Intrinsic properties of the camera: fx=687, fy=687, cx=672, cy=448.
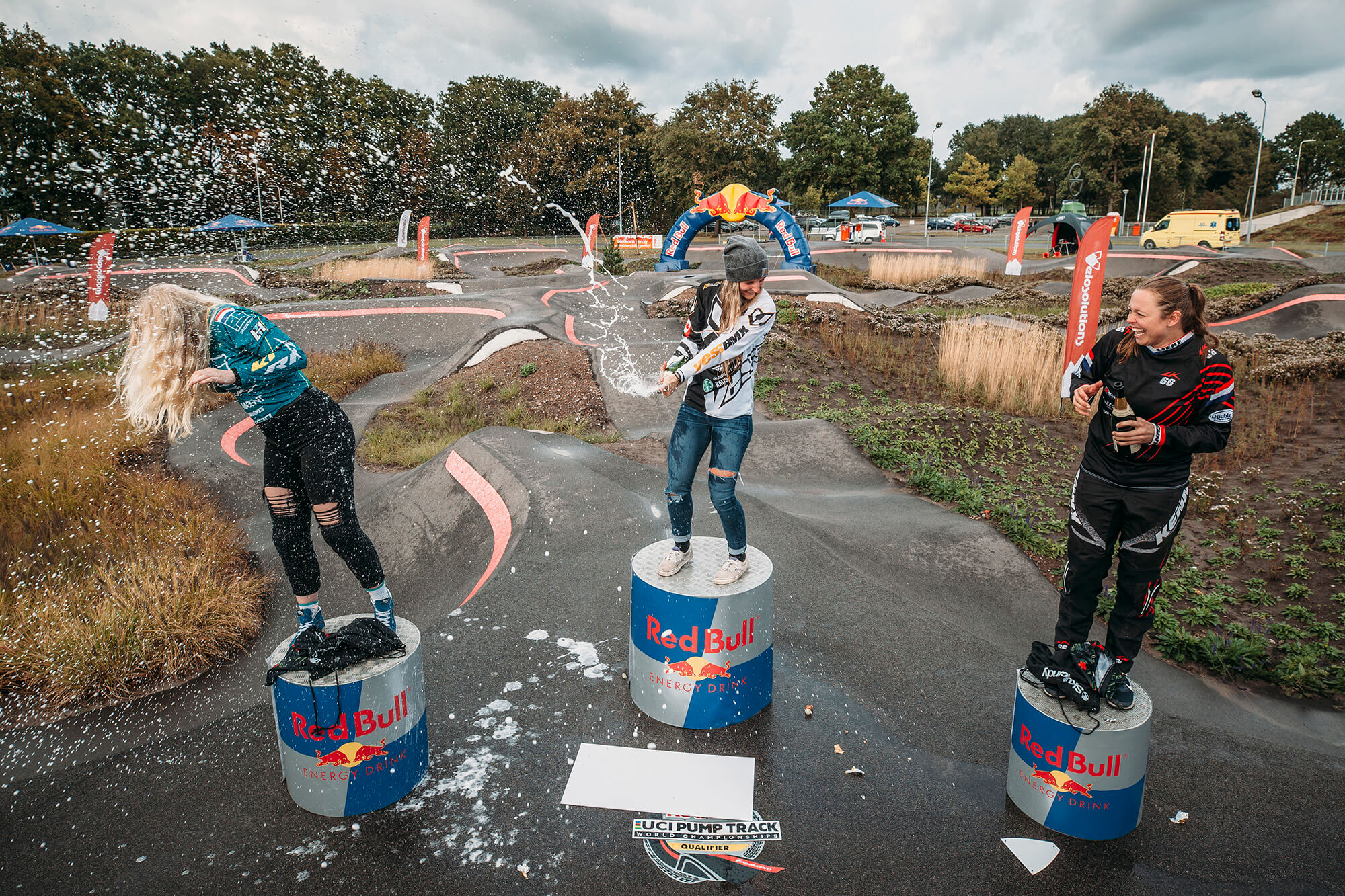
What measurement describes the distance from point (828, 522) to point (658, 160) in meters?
41.8

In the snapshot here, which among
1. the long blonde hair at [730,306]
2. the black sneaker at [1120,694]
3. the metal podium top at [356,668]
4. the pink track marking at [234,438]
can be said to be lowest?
the pink track marking at [234,438]

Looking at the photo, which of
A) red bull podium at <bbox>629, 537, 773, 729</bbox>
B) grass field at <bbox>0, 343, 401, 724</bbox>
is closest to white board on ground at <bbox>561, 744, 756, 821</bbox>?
red bull podium at <bbox>629, 537, 773, 729</bbox>

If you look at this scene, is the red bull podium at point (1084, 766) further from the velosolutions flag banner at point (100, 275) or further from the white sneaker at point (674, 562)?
the velosolutions flag banner at point (100, 275)

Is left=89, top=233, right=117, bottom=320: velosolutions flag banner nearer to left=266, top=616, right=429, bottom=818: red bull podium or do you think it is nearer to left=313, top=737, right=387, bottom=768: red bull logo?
left=266, top=616, right=429, bottom=818: red bull podium

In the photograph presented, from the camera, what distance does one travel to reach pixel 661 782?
337 centimetres

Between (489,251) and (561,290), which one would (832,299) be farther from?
(489,251)

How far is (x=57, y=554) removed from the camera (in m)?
6.34

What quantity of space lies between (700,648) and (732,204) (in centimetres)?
550

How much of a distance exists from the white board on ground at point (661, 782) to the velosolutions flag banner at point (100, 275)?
19306 millimetres

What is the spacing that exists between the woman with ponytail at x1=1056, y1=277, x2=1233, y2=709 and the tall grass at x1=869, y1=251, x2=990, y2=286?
73.3ft

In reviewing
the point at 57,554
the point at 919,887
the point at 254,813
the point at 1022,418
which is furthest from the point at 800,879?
the point at 1022,418

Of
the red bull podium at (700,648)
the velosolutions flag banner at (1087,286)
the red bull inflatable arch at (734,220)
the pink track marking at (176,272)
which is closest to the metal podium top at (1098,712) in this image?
the red bull podium at (700,648)

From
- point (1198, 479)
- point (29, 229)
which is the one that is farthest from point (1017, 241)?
point (29, 229)

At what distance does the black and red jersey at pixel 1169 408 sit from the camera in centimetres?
301
